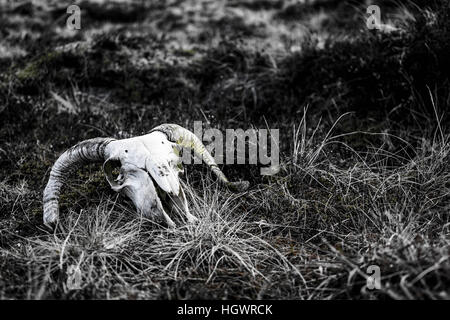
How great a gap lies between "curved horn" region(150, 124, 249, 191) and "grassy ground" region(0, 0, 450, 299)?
0.16 meters

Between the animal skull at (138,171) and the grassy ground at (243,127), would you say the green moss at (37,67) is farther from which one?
the animal skull at (138,171)

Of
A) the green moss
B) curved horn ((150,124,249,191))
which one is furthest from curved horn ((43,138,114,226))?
the green moss

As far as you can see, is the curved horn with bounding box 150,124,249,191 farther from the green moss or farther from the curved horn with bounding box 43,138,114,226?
the green moss

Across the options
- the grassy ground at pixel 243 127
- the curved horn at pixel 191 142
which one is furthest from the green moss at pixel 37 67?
the curved horn at pixel 191 142

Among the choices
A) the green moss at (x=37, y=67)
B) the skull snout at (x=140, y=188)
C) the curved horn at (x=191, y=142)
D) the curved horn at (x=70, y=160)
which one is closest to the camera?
the skull snout at (x=140, y=188)

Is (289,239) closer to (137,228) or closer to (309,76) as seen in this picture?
(137,228)

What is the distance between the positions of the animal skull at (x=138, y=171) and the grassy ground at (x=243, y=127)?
219 millimetres

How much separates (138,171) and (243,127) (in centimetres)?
250

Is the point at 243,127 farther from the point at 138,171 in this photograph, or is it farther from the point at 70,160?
the point at 70,160

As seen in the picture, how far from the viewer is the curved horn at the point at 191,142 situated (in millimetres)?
4156

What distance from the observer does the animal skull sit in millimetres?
3652

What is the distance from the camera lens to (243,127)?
19.3 ft
